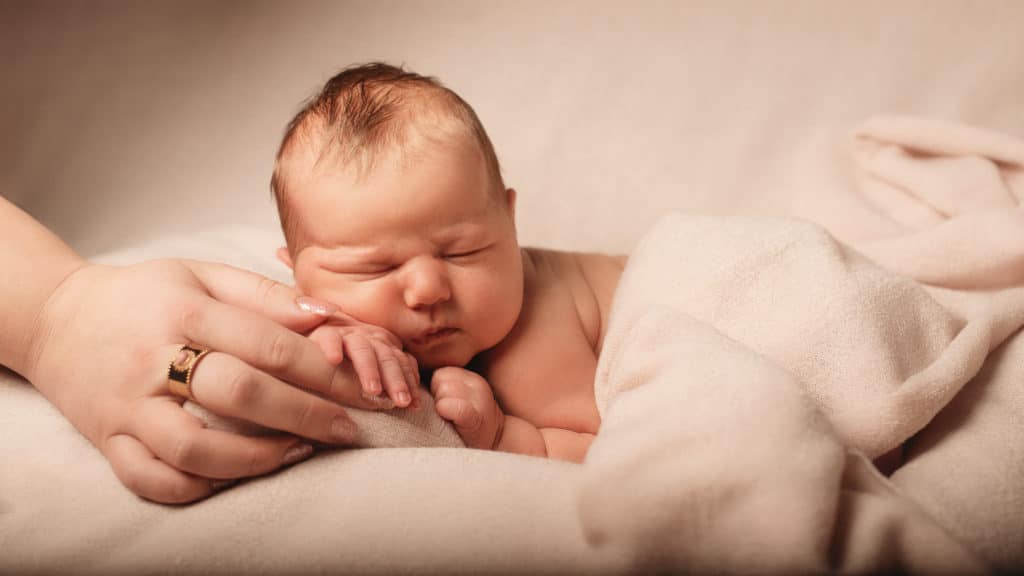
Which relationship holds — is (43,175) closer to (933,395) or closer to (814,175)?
(814,175)

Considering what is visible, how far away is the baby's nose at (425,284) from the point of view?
3.01 feet

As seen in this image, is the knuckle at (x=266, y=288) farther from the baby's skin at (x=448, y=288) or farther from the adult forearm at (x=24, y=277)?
the adult forearm at (x=24, y=277)

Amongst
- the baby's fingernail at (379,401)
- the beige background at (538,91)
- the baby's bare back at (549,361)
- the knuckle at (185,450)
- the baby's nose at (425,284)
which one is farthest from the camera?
the beige background at (538,91)

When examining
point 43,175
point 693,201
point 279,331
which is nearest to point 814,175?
→ point 693,201

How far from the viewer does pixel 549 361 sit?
3.51ft

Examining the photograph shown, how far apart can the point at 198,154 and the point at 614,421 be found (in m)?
1.40

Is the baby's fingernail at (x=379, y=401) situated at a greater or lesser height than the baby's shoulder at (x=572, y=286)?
greater

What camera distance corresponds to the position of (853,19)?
1639mm

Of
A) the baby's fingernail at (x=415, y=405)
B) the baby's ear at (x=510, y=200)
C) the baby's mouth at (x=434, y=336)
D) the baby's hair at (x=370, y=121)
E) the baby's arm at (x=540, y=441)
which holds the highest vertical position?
the baby's hair at (x=370, y=121)

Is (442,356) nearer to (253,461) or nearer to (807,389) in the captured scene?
(253,461)

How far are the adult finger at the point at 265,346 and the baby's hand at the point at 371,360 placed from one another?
0.6 inches

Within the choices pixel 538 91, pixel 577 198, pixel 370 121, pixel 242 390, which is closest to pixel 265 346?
pixel 242 390

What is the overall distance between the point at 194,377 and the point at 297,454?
0.41 feet

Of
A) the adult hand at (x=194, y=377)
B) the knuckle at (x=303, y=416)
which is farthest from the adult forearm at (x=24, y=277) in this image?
the knuckle at (x=303, y=416)
